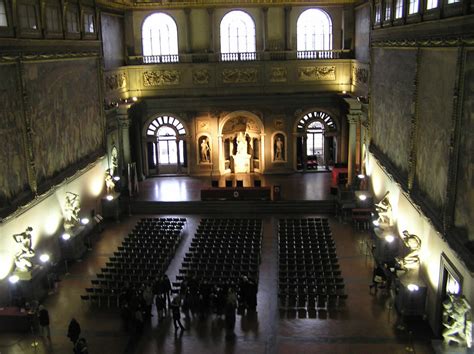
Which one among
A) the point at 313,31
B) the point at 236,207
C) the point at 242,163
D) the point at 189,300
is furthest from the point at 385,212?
the point at 313,31

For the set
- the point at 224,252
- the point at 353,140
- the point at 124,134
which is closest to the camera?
the point at 224,252

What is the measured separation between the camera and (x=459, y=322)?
1234 centimetres

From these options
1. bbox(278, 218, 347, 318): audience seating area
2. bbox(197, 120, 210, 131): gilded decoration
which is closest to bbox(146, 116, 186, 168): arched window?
bbox(197, 120, 210, 131): gilded decoration

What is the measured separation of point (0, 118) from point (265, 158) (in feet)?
64.2

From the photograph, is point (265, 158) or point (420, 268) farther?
point (265, 158)

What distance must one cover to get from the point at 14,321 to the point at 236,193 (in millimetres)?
14465

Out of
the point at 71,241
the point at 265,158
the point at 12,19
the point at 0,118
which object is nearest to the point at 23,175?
the point at 0,118

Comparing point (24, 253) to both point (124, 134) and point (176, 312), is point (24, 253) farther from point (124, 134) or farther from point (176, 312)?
point (124, 134)

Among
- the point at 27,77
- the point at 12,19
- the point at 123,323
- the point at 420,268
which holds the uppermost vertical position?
the point at 12,19

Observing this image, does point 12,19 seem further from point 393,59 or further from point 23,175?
point 393,59

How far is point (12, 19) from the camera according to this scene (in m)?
17.9

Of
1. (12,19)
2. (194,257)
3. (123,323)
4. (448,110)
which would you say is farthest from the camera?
(194,257)

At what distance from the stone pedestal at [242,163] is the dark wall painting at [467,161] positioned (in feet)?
70.7

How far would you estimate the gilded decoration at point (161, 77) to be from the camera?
108ft
